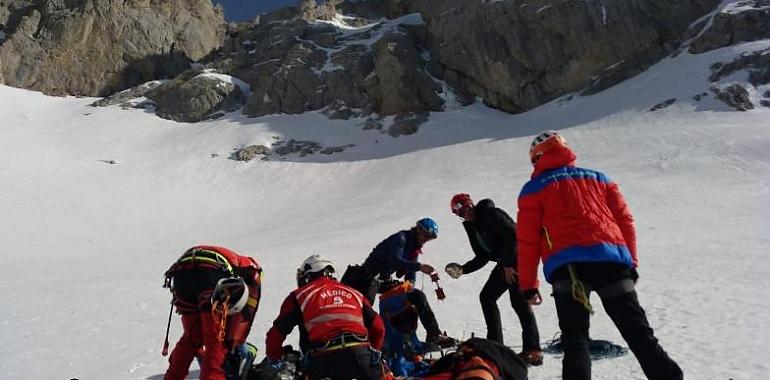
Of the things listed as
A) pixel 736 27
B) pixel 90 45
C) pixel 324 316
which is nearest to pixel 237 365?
pixel 324 316

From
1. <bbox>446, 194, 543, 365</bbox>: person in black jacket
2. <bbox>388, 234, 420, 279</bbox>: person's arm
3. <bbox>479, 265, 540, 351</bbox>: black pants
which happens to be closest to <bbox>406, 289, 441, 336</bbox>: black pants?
<bbox>388, 234, 420, 279</bbox>: person's arm

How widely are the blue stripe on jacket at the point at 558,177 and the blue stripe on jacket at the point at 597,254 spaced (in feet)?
1.58

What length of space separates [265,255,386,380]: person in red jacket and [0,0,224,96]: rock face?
61802 millimetres

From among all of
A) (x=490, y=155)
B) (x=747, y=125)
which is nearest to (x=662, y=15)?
(x=747, y=125)

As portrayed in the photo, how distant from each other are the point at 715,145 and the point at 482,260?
23668 millimetres

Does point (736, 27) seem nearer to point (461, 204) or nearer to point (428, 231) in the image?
point (428, 231)

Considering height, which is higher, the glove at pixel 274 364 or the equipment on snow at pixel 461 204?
the equipment on snow at pixel 461 204

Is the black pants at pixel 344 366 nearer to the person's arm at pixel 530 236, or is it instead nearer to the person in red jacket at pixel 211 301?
the person in red jacket at pixel 211 301

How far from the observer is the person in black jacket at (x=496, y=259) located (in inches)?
210

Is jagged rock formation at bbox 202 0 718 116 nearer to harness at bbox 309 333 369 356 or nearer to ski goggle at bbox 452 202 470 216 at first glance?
ski goggle at bbox 452 202 470 216

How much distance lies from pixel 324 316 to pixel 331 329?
0.35ft

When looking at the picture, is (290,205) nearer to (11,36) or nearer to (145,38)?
(145,38)

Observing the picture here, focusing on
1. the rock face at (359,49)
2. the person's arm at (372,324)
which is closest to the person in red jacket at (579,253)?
the person's arm at (372,324)

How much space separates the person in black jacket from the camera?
5.34 metres
